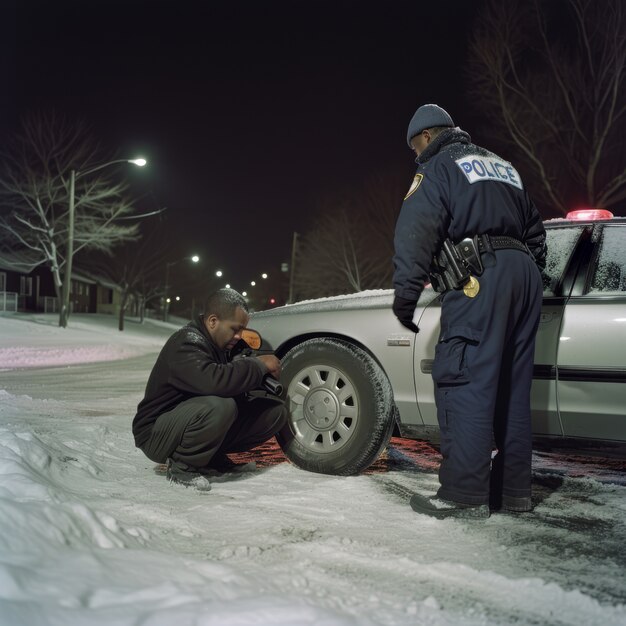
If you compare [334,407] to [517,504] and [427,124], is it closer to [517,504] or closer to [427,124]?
[517,504]

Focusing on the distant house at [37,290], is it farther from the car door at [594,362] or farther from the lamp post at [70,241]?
the car door at [594,362]

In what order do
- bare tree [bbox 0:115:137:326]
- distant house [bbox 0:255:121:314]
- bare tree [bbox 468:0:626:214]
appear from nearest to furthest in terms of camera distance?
bare tree [bbox 468:0:626:214]
bare tree [bbox 0:115:137:326]
distant house [bbox 0:255:121:314]

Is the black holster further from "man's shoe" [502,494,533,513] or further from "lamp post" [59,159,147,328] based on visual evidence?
"lamp post" [59,159,147,328]

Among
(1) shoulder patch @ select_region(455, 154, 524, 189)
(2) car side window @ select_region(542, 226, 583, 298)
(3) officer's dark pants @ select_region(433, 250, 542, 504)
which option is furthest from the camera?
(2) car side window @ select_region(542, 226, 583, 298)

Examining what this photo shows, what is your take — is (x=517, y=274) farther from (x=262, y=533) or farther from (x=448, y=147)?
(x=262, y=533)

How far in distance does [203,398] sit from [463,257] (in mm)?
1554

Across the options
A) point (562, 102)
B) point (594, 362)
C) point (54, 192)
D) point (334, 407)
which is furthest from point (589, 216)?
point (54, 192)

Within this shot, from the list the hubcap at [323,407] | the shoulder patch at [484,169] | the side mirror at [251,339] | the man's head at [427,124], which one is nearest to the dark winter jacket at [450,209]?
the shoulder patch at [484,169]

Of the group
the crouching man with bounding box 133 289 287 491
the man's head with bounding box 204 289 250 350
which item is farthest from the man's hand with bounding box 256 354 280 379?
the man's head with bounding box 204 289 250 350

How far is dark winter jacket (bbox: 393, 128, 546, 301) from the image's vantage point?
9.67 feet

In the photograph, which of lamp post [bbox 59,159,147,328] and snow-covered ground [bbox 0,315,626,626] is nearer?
snow-covered ground [bbox 0,315,626,626]

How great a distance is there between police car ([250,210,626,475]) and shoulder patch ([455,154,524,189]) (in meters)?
0.71

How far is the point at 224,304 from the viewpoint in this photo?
360 cm

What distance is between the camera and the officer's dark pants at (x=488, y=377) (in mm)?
2902
